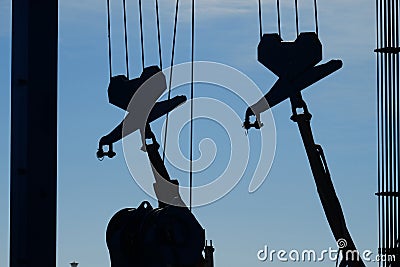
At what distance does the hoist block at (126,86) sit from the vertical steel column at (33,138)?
827cm

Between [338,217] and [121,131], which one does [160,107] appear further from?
[338,217]

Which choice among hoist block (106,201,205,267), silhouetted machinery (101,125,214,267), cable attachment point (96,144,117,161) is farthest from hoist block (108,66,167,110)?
hoist block (106,201,205,267)

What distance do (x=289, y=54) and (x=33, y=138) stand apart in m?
7.65

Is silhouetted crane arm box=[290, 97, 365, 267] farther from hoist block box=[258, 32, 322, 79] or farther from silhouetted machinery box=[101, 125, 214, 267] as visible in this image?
silhouetted machinery box=[101, 125, 214, 267]

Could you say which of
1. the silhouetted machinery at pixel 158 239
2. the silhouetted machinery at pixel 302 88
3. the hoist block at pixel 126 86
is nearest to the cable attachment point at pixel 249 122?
the silhouetted machinery at pixel 302 88

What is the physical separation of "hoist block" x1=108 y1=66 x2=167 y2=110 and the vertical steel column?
27.1 feet

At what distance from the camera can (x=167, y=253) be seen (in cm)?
897

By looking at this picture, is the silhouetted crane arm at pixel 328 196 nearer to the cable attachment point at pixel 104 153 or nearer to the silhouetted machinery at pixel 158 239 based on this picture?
the cable attachment point at pixel 104 153

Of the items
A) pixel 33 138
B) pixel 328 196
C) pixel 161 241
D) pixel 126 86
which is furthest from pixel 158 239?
pixel 328 196

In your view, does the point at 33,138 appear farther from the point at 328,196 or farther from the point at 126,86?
the point at 328,196

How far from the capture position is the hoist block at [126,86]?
1748cm

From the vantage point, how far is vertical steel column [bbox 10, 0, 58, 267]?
347 inches

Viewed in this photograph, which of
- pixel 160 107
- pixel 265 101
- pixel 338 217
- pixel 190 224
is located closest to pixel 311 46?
pixel 265 101

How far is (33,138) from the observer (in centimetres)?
886
